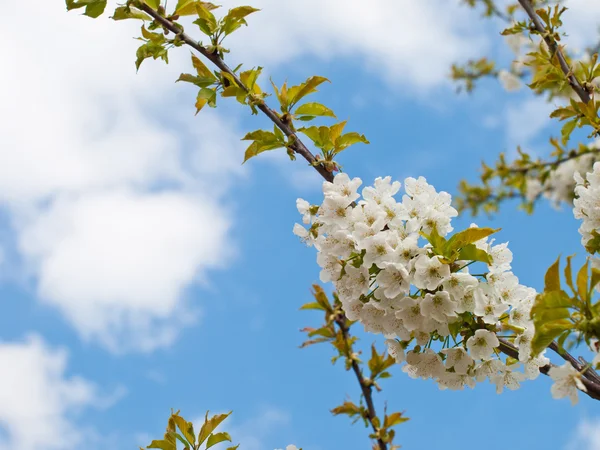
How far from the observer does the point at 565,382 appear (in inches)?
55.4

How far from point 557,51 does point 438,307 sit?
66.0 inches

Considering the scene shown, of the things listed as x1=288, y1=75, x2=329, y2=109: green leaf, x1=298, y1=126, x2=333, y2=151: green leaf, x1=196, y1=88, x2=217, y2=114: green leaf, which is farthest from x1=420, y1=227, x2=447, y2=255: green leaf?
x1=196, y1=88, x2=217, y2=114: green leaf

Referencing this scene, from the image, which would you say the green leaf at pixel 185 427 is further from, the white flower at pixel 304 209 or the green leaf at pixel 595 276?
the green leaf at pixel 595 276

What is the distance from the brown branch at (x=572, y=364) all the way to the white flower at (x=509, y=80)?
18.3 ft

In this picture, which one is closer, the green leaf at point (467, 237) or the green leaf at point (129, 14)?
the green leaf at point (467, 237)

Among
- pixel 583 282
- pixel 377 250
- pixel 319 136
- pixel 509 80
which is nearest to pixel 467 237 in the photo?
A: pixel 377 250

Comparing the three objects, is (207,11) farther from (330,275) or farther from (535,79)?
(535,79)

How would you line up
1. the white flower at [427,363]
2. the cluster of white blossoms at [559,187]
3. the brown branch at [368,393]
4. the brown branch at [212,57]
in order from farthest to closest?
the cluster of white blossoms at [559,187] < the brown branch at [368,393] < the brown branch at [212,57] < the white flower at [427,363]

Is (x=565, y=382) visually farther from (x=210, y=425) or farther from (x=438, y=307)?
(x=210, y=425)

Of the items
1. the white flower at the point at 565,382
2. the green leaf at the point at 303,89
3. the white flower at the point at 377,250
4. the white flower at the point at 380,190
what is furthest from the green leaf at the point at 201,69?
the white flower at the point at 565,382

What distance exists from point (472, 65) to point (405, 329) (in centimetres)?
561

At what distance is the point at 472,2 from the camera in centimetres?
548

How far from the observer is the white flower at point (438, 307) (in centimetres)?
165

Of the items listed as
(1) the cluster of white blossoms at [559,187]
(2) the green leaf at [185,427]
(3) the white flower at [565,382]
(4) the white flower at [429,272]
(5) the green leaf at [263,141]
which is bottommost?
(3) the white flower at [565,382]
